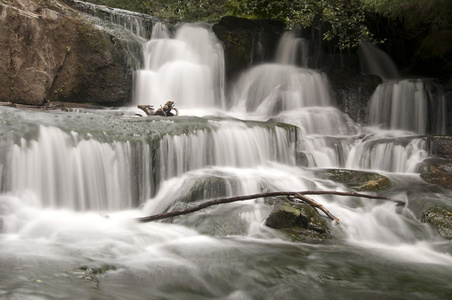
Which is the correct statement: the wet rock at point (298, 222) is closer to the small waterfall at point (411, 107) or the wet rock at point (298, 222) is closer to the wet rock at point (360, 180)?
the wet rock at point (360, 180)

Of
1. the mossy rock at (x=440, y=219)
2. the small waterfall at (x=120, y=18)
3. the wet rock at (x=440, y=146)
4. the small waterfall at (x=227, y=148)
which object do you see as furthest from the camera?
the small waterfall at (x=120, y=18)

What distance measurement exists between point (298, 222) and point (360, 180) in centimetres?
270

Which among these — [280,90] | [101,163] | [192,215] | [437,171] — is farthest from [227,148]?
[280,90]

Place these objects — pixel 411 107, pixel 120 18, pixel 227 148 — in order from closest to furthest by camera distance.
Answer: pixel 227 148
pixel 411 107
pixel 120 18

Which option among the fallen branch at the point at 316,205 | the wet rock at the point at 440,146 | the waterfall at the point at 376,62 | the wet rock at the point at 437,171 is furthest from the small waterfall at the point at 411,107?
the fallen branch at the point at 316,205

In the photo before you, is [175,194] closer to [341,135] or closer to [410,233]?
[410,233]

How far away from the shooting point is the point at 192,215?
568cm

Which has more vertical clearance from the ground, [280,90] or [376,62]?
[376,62]

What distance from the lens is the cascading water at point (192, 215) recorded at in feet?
A: 11.6

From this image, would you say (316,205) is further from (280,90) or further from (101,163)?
(280,90)

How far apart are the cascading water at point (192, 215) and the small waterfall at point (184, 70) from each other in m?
4.27

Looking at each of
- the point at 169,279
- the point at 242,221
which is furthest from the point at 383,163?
the point at 169,279

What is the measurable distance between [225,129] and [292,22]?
19.3 ft

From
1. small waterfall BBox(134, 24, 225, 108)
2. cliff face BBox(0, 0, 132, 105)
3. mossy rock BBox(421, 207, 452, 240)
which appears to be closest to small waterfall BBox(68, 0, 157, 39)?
small waterfall BBox(134, 24, 225, 108)
